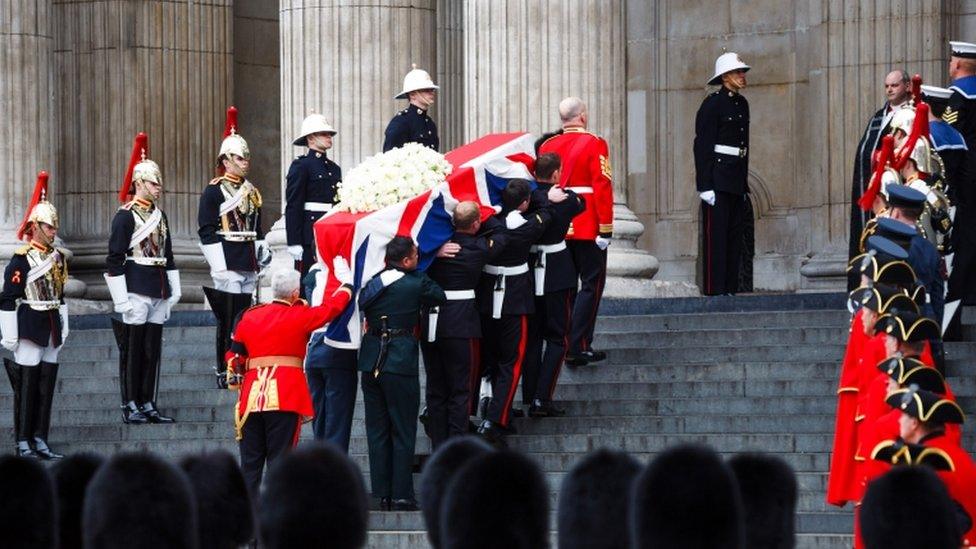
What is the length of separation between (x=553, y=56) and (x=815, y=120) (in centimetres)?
461

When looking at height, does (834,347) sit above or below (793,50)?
below

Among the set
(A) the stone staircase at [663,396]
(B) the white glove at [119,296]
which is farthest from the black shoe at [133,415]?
(B) the white glove at [119,296]

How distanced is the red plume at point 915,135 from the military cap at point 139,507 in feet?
26.5

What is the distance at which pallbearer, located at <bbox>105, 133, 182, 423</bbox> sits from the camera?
19266mm

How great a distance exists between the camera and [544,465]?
1681cm

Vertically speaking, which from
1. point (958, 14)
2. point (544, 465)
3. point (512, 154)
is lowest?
point (544, 465)

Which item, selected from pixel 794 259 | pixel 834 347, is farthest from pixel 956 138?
pixel 794 259

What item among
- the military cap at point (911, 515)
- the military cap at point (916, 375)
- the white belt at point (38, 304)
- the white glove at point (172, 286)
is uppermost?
the white glove at point (172, 286)

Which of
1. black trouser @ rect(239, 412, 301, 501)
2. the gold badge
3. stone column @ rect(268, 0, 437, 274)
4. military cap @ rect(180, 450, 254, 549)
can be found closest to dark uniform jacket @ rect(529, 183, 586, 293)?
the gold badge

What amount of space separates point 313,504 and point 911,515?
2.31m

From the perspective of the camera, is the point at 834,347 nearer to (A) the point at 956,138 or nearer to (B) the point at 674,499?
(A) the point at 956,138

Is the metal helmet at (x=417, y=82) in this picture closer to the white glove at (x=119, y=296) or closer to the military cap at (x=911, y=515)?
the white glove at (x=119, y=296)

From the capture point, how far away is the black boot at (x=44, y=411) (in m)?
18.7

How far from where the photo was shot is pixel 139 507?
31.2ft
